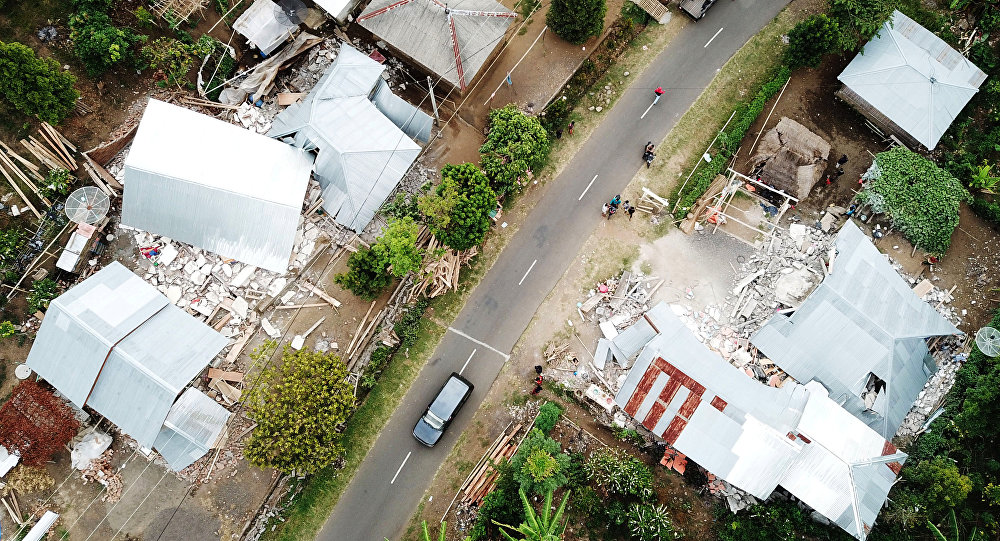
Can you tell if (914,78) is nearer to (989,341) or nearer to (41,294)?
(989,341)

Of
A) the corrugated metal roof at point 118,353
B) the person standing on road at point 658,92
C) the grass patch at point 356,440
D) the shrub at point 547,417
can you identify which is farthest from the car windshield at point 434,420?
the person standing on road at point 658,92

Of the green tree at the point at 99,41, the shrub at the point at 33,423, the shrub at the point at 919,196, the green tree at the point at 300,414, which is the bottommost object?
the shrub at the point at 33,423

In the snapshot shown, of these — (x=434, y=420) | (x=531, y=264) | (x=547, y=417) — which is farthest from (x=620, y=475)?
(x=531, y=264)

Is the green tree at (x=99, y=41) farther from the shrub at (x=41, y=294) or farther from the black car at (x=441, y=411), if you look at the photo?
the black car at (x=441, y=411)

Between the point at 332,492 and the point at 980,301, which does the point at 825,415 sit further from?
the point at 332,492

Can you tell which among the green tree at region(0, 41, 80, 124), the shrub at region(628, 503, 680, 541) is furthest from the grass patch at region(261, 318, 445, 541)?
the green tree at region(0, 41, 80, 124)

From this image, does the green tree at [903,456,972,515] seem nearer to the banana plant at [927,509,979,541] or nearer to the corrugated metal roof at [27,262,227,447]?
the banana plant at [927,509,979,541]
